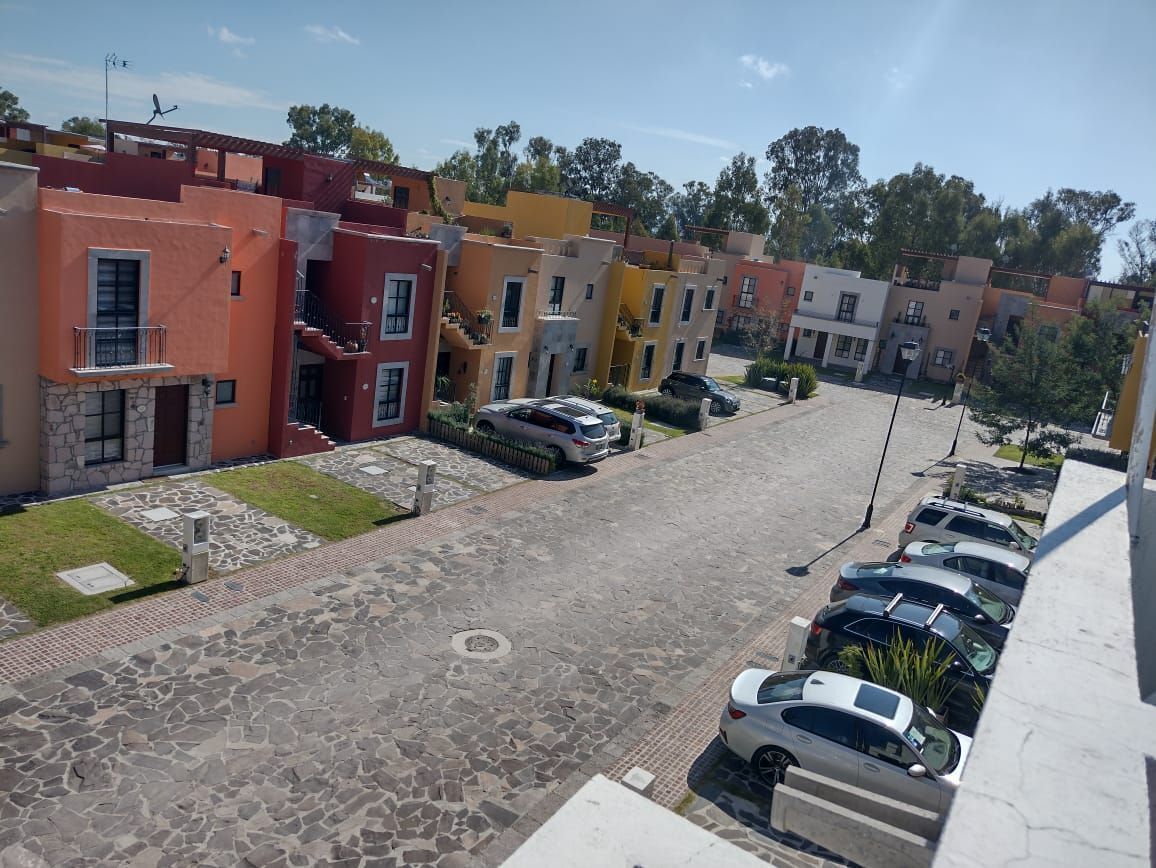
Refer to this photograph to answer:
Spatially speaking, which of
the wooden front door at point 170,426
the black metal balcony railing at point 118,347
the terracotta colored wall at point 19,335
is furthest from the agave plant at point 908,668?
the terracotta colored wall at point 19,335

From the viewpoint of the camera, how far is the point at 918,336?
2297 inches

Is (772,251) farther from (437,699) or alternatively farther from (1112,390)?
(437,699)

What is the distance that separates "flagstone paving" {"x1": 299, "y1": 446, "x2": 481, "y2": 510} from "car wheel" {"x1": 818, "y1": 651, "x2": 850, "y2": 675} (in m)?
10.2

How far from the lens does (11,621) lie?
13.1 meters

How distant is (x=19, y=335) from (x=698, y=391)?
27.1 metres

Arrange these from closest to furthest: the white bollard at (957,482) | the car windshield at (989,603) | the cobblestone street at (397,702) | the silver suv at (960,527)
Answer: the cobblestone street at (397,702) → the car windshield at (989,603) → the silver suv at (960,527) → the white bollard at (957,482)

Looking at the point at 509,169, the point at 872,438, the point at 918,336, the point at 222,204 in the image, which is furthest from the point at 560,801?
the point at 509,169

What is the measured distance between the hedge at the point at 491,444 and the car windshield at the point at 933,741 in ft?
46.9

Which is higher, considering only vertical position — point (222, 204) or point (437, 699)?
point (222, 204)

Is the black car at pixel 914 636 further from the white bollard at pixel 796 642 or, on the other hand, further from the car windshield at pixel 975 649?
the white bollard at pixel 796 642

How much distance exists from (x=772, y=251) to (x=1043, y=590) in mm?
100949

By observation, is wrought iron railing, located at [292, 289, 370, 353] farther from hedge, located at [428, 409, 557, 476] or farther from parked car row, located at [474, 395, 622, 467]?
parked car row, located at [474, 395, 622, 467]

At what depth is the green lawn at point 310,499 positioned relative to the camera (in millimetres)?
18672

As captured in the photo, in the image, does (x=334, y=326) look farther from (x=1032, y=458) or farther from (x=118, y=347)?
(x=1032, y=458)
